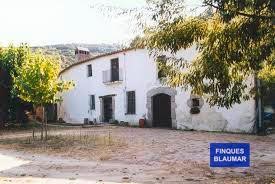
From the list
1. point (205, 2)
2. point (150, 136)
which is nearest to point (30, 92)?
point (150, 136)

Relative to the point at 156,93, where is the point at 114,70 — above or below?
above

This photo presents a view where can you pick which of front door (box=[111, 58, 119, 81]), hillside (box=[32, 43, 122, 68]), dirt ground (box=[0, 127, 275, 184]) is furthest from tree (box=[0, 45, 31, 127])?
hillside (box=[32, 43, 122, 68])

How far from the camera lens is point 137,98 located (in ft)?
93.4

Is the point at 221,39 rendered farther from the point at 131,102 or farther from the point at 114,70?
the point at 114,70

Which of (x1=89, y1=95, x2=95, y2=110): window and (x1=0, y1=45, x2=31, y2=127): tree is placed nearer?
(x1=0, y1=45, x2=31, y2=127): tree

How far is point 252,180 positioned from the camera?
34.1ft

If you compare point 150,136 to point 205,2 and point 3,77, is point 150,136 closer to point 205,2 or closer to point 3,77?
point 3,77

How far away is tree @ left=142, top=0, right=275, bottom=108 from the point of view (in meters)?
7.48

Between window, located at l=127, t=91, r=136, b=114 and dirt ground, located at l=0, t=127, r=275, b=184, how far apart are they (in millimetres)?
10372

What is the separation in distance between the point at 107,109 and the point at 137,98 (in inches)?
162

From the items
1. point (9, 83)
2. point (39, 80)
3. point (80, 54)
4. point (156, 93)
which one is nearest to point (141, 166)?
point (39, 80)

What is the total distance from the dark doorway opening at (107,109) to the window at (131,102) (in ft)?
7.70

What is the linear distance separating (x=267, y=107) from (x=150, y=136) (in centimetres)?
813

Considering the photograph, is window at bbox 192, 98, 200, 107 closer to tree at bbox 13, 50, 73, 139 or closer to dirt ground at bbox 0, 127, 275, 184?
dirt ground at bbox 0, 127, 275, 184
